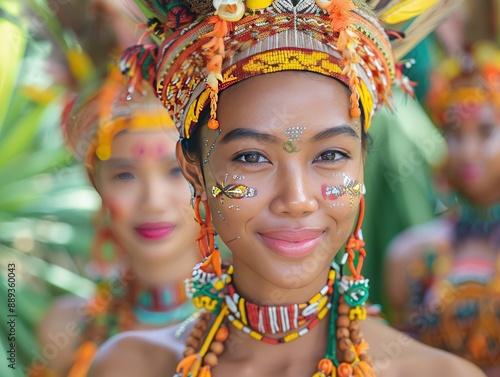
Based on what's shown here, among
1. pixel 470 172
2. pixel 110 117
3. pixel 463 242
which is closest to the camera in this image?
pixel 110 117

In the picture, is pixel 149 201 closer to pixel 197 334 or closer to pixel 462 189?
pixel 197 334

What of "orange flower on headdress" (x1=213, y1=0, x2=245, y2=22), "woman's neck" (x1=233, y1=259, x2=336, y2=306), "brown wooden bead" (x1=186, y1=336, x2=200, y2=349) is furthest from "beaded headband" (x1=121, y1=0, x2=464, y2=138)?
"brown wooden bead" (x1=186, y1=336, x2=200, y2=349)

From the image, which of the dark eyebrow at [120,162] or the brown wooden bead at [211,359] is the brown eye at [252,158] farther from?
the dark eyebrow at [120,162]

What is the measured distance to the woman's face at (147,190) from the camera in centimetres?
354

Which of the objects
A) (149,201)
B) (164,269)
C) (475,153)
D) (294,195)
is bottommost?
(164,269)

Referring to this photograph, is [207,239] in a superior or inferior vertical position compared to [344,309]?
superior

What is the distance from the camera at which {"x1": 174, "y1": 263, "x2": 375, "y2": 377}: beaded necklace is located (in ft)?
7.84

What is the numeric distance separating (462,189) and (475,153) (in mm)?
296

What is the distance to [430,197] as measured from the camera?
16.4ft

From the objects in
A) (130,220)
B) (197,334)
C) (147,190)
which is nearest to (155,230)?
(130,220)

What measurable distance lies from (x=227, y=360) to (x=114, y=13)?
2082 millimetres

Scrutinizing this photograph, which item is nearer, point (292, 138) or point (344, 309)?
point (292, 138)

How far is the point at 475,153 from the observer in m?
4.46

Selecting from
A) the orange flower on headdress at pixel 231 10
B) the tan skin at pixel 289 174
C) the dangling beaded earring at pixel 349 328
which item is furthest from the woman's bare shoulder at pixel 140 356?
the orange flower on headdress at pixel 231 10
